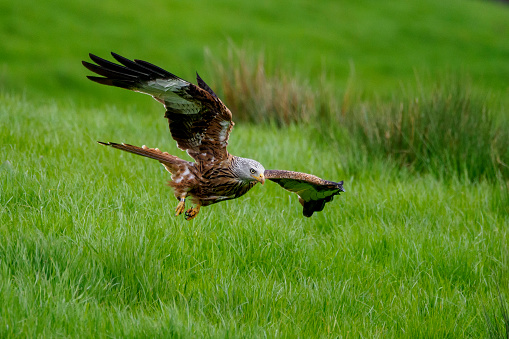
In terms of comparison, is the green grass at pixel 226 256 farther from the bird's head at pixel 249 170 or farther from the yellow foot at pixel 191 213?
the bird's head at pixel 249 170

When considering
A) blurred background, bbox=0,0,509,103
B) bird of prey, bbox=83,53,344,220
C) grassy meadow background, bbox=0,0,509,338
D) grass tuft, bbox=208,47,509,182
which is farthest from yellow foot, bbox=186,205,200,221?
blurred background, bbox=0,0,509,103

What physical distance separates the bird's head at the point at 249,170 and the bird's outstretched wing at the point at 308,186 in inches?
3.3

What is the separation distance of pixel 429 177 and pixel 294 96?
3409 mm

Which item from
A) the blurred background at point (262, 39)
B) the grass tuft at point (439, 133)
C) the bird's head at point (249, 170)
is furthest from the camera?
the blurred background at point (262, 39)

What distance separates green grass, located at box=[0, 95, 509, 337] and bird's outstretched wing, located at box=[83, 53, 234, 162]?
59 centimetres

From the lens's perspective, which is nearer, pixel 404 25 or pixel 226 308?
pixel 226 308

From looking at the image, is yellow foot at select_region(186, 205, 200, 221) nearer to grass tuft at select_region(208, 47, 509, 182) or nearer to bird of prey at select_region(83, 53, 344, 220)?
bird of prey at select_region(83, 53, 344, 220)

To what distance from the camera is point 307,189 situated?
426 cm

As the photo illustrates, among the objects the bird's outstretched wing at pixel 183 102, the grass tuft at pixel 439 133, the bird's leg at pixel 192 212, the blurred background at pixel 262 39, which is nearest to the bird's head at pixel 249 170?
the bird's outstretched wing at pixel 183 102

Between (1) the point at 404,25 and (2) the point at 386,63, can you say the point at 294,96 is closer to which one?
(2) the point at 386,63

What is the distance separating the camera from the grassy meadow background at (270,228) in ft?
10.7

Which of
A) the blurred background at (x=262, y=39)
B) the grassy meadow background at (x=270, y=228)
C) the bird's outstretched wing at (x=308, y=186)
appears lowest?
the blurred background at (x=262, y=39)

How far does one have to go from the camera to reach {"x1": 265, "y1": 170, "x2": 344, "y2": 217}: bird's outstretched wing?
12.9 feet

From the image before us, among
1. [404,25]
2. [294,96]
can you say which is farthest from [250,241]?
[404,25]
